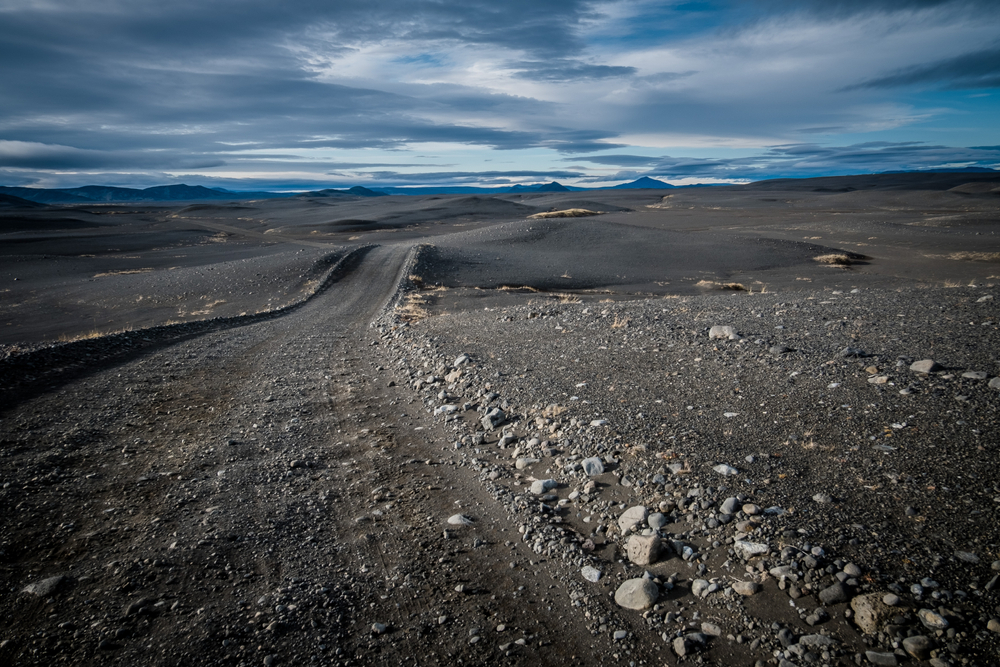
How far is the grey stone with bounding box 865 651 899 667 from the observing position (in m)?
2.83

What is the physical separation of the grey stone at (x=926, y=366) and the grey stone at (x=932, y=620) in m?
4.20

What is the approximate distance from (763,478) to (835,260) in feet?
106

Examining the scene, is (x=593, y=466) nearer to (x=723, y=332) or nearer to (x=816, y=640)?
(x=816, y=640)

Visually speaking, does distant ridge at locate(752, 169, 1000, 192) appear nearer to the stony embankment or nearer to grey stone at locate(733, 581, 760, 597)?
the stony embankment

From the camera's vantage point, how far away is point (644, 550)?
3990 mm

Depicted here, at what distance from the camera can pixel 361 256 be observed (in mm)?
34750

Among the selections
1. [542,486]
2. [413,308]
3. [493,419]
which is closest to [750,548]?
[542,486]

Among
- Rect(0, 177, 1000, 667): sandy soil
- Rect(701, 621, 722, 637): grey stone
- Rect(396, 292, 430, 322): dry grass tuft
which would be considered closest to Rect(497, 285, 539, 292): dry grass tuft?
Rect(396, 292, 430, 322): dry grass tuft

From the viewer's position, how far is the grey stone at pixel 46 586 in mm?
3896

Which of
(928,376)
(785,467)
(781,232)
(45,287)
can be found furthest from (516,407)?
(781,232)

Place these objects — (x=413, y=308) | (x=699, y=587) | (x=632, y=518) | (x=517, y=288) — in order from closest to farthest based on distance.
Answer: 1. (x=699, y=587)
2. (x=632, y=518)
3. (x=413, y=308)
4. (x=517, y=288)

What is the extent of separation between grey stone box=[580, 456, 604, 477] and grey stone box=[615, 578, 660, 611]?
4.81ft

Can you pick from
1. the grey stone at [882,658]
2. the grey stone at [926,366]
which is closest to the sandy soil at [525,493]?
the grey stone at [882,658]

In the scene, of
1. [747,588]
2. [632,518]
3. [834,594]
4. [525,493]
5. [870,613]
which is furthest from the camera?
[525,493]
